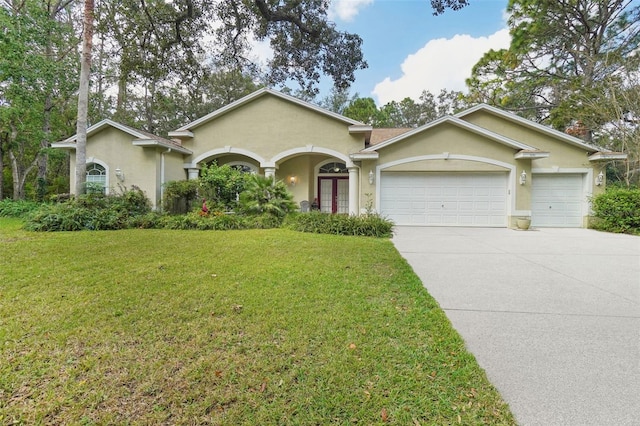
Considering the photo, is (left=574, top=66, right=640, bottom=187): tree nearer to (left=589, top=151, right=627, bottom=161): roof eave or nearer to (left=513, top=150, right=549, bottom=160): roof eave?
(left=589, top=151, right=627, bottom=161): roof eave

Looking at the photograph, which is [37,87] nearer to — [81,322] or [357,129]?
[357,129]

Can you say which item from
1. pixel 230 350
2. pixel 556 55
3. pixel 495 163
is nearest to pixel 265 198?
pixel 495 163

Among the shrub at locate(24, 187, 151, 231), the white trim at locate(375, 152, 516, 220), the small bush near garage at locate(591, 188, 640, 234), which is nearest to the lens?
the shrub at locate(24, 187, 151, 231)

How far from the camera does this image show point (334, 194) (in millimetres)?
15945

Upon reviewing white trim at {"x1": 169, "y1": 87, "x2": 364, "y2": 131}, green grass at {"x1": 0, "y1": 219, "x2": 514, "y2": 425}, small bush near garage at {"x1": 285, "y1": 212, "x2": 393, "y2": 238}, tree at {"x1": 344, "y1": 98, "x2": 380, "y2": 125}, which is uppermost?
tree at {"x1": 344, "y1": 98, "x2": 380, "y2": 125}

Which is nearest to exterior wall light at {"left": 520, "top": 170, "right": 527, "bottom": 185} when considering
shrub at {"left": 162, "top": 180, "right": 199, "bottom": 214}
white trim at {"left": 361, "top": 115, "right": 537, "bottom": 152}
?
white trim at {"left": 361, "top": 115, "right": 537, "bottom": 152}

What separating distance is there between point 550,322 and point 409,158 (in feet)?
30.3

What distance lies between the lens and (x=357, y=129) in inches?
502

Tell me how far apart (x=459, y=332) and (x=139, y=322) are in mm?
3281

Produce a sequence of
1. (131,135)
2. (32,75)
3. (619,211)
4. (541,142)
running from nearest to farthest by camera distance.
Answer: (619,211), (131,135), (541,142), (32,75)

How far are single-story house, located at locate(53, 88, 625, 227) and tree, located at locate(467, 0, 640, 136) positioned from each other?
4248 mm

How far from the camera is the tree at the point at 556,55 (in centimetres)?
1573

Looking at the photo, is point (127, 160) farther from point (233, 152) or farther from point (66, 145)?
point (233, 152)

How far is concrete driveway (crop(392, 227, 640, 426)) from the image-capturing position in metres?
2.13
